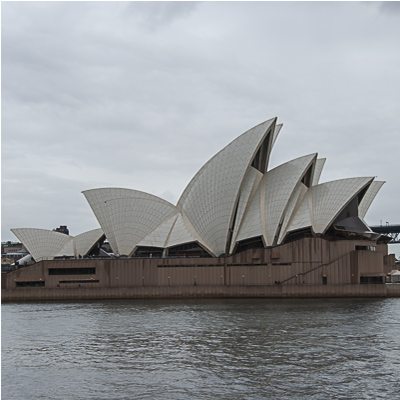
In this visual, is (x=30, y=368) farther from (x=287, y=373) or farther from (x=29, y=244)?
(x=29, y=244)

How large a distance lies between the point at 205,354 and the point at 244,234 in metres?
31.0

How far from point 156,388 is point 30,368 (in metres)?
6.97

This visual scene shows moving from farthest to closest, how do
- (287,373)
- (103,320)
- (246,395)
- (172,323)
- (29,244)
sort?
(29,244) → (103,320) → (172,323) → (287,373) → (246,395)

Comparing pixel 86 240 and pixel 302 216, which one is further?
pixel 86 240

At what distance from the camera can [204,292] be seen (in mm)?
54438

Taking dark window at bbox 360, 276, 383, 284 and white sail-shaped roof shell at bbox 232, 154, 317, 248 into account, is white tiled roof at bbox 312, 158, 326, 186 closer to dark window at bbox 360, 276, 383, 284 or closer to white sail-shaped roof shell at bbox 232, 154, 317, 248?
white sail-shaped roof shell at bbox 232, 154, 317, 248

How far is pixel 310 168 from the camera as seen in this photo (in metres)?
56.4

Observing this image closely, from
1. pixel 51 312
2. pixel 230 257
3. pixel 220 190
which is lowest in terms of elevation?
pixel 51 312

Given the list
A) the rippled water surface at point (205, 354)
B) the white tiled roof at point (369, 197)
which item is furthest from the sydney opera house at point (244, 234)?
the white tiled roof at point (369, 197)

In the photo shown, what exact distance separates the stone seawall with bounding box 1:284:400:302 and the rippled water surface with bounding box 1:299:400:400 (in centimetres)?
1073

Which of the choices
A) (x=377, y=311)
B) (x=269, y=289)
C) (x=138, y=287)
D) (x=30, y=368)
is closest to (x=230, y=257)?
(x=269, y=289)

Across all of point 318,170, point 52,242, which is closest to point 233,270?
point 318,170

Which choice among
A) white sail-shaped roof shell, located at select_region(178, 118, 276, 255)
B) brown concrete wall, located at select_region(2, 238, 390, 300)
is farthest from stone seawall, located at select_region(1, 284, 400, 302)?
white sail-shaped roof shell, located at select_region(178, 118, 276, 255)

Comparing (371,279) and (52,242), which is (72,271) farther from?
(371,279)
